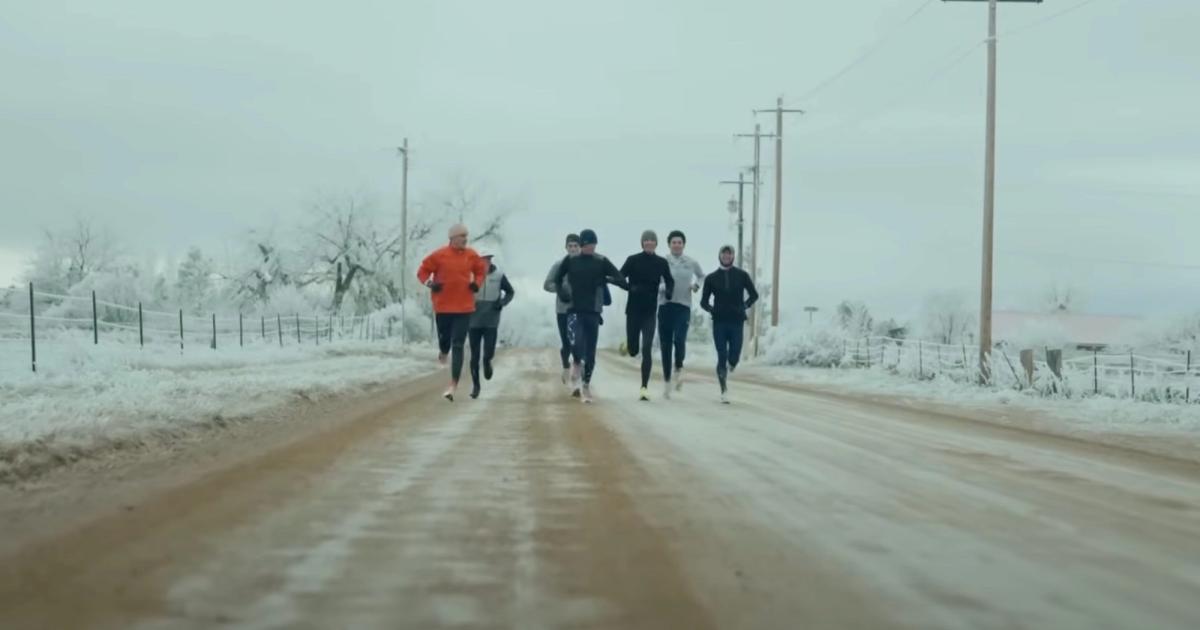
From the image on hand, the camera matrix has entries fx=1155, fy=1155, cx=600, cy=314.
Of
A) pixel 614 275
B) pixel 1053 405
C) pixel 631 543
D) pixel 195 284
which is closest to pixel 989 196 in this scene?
pixel 1053 405

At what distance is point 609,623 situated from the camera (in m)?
3.46

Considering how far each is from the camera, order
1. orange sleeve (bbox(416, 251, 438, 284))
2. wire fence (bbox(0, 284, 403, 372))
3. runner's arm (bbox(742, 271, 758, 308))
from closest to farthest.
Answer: orange sleeve (bbox(416, 251, 438, 284)), runner's arm (bbox(742, 271, 758, 308)), wire fence (bbox(0, 284, 403, 372))

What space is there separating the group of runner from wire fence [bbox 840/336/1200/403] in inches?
230

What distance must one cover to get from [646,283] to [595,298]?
644 millimetres

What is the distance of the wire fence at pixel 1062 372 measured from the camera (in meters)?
17.1

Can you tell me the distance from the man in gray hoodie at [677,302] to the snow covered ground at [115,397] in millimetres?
4118

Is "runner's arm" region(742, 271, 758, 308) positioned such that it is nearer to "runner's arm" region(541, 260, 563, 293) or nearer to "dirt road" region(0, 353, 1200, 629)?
"runner's arm" region(541, 260, 563, 293)

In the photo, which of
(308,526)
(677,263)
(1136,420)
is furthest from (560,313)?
(308,526)

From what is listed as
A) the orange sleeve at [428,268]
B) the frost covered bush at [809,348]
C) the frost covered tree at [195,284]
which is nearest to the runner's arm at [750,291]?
the orange sleeve at [428,268]

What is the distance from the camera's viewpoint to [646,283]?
13.9m

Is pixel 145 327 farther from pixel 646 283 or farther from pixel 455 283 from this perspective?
pixel 646 283

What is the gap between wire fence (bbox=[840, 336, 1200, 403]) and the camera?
17141 mm

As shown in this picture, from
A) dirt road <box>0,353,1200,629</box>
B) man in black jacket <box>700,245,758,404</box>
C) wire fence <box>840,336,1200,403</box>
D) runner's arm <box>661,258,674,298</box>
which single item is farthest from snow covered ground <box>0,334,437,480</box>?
wire fence <box>840,336,1200,403</box>

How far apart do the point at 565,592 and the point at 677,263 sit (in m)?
10.8
